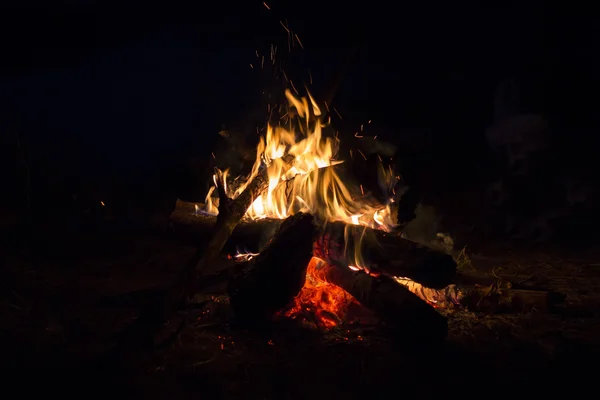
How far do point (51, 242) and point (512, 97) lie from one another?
7.31m

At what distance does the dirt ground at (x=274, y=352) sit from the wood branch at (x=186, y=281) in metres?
0.15

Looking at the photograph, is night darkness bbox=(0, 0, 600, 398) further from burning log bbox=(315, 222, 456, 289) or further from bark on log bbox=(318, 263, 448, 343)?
bark on log bbox=(318, 263, 448, 343)

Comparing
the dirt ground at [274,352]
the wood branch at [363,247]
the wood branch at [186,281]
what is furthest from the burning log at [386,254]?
the wood branch at [186,281]

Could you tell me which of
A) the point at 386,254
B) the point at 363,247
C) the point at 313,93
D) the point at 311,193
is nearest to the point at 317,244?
the point at 363,247

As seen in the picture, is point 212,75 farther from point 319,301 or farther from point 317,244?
point 319,301

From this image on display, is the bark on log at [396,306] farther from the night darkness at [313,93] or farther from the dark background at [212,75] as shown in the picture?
the dark background at [212,75]

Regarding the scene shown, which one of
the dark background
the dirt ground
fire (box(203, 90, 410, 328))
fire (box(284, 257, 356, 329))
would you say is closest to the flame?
fire (box(203, 90, 410, 328))

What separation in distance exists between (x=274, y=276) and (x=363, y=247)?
2.63 feet

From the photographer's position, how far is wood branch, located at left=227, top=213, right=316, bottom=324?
3.57 meters

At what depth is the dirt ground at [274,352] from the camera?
9.00ft

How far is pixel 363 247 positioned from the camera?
3840 mm

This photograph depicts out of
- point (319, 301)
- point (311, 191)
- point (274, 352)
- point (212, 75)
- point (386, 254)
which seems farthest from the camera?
point (212, 75)

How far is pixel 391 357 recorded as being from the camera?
3.13 metres

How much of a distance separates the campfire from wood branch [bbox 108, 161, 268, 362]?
3 cm
